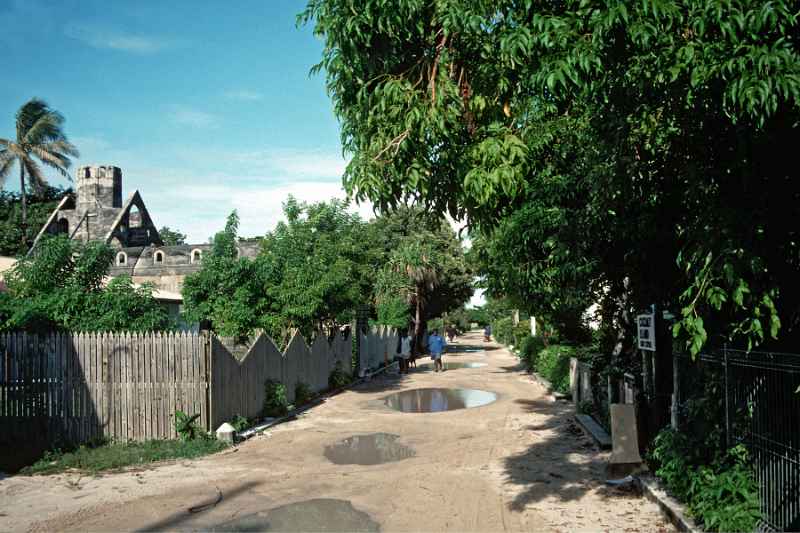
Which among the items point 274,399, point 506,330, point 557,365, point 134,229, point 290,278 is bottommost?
point 506,330

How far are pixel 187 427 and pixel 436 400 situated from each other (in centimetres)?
900

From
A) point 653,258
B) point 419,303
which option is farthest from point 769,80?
point 419,303

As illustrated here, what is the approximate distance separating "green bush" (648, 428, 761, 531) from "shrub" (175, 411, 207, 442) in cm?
799

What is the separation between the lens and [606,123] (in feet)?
23.5

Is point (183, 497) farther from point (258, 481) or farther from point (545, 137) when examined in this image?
point (545, 137)

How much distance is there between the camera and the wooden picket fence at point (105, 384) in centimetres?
1172

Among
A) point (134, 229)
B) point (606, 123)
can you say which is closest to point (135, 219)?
point (134, 229)

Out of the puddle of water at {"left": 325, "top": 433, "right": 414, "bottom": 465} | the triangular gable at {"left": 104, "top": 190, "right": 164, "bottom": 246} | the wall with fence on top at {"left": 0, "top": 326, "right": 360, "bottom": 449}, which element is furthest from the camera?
the triangular gable at {"left": 104, "top": 190, "right": 164, "bottom": 246}

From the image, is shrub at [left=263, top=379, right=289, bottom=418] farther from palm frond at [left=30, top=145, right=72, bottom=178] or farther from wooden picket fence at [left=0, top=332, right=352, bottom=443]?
palm frond at [left=30, top=145, right=72, bottom=178]

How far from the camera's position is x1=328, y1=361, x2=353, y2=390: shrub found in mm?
22531

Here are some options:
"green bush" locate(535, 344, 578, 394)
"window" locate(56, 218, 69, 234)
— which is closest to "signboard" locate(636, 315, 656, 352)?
"green bush" locate(535, 344, 578, 394)

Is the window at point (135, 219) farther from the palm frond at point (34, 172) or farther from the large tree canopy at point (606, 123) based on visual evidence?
the large tree canopy at point (606, 123)

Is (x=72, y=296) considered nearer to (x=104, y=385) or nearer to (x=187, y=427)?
(x=104, y=385)

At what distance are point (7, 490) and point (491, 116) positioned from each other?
8.07 metres
